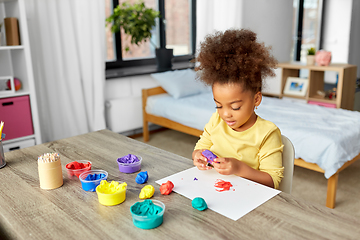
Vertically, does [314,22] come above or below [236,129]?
above

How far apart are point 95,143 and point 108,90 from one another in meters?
1.92

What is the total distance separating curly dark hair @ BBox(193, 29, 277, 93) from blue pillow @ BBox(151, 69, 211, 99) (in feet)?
6.98

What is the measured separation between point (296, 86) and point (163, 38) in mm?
1644

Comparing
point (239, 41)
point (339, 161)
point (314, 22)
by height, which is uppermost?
point (314, 22)

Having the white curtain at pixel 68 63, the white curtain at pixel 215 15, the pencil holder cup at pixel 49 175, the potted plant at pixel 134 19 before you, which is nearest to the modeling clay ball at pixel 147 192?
the pencil holder cup at pixel 49 175

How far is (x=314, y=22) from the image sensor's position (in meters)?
5.40

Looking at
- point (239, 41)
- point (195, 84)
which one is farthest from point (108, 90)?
→ point (239, 41)

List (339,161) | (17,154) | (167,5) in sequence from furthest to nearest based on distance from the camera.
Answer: (167,5)
(339,161)
(17,154)

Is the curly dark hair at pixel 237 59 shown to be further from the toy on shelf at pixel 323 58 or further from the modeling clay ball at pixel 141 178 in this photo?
the toy on shelf at pixel 323 58

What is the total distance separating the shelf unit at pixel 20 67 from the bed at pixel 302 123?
114 centimetres

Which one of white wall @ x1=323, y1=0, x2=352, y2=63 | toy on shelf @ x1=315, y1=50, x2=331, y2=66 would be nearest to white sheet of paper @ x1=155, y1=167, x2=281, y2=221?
toy on shelf @ x1=315, y1=50, x2=331, y2=66

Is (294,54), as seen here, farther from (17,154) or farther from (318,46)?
(17,154)

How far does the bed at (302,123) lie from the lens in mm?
1988

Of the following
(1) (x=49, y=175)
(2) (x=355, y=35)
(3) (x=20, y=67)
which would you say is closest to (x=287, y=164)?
(1) (x=49, y=175)
